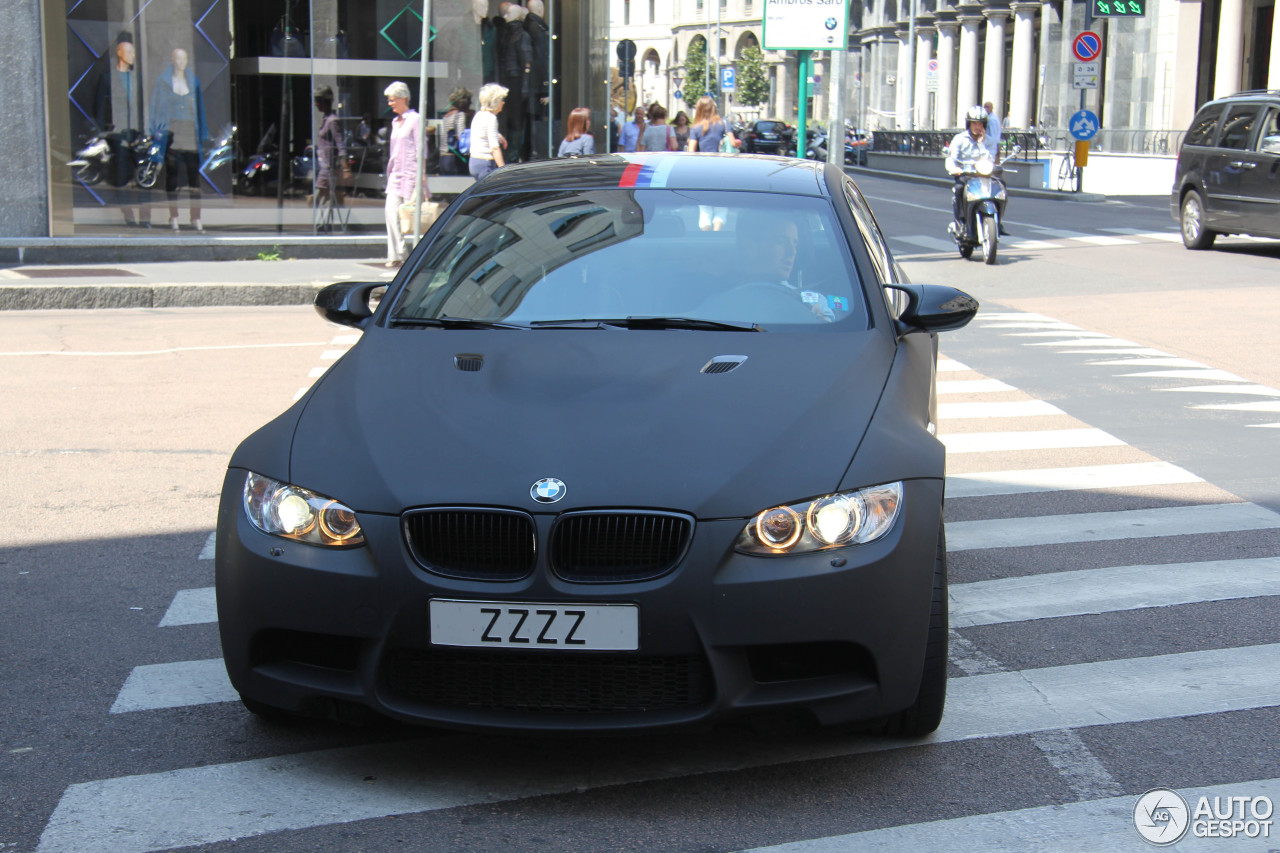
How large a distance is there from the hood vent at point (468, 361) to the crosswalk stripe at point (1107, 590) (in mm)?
1916

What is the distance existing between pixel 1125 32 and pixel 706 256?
49.3m

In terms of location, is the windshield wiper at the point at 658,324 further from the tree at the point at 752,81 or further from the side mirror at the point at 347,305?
the tree at the point at 752,81

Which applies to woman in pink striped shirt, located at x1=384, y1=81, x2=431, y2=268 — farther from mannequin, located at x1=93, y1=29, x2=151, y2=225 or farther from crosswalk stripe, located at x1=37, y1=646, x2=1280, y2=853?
crosswalk stripe, located at x1=37, y1=646, x2=1280, y2=853

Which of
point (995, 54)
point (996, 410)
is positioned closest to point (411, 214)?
point (996, 410)

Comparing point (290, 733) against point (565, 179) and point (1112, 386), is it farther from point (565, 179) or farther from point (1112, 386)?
point (1112, 386)

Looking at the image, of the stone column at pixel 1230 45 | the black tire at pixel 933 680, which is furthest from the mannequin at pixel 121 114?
the stone column at pixel 1230 45

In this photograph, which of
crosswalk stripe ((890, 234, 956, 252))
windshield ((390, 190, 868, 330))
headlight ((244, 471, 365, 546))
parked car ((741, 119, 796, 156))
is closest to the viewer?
headlight ((244, 471, 365, 546))

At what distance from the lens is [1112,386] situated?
9805mm

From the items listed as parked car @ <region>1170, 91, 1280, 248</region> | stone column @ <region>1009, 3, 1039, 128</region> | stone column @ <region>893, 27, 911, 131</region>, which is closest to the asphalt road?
parked car @ <region>1170, 91, 1280, 248</region>

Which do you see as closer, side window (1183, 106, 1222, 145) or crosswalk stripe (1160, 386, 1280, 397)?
crosswalk stripe (1160, 386, 1280, 397)

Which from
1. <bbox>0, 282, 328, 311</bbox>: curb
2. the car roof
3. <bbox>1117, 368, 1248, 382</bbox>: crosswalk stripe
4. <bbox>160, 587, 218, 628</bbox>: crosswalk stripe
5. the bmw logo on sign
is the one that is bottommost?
<bbox>160, 587, 218, 628</bbox>: crosswalk stripe

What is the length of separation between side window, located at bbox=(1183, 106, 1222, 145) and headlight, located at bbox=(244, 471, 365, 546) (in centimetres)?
1785

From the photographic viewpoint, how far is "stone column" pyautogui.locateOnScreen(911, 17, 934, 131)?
253 feet

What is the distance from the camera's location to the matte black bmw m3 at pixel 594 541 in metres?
3.30
